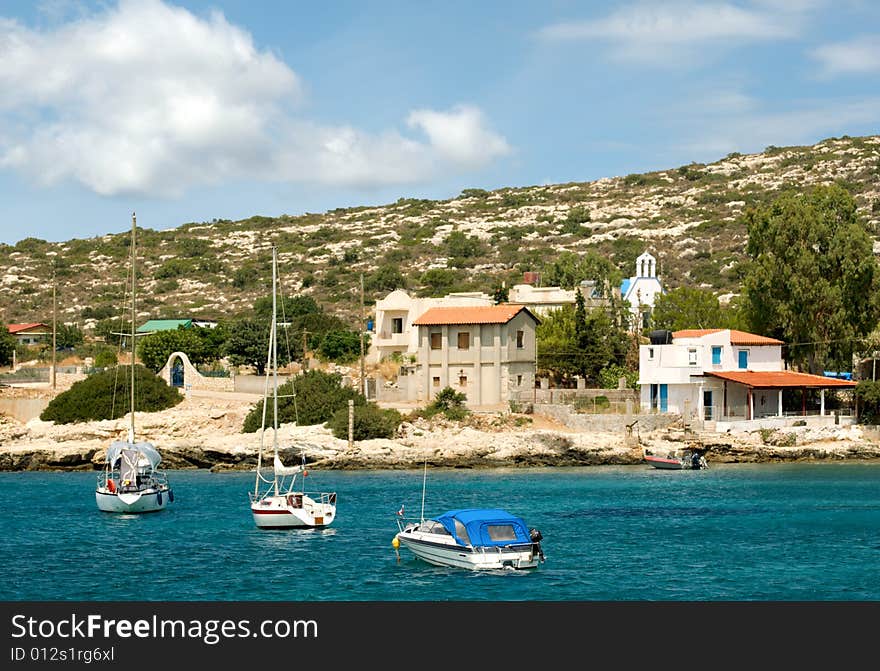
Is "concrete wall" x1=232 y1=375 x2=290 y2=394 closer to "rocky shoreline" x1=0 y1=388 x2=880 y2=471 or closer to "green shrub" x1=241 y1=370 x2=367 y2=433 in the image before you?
"green shrub" x1=241 y1=370 x2=367 y2=433

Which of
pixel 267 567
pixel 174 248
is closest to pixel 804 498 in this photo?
pixel 267 567

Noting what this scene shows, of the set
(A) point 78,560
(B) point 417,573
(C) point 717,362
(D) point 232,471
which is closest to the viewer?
(B) point 417,573

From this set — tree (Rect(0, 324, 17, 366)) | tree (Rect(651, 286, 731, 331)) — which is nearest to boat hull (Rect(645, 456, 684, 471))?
tree (Rect(651, 286, 731, 331))

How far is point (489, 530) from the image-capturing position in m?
40.9

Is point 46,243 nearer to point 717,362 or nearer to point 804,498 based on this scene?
point 717,362

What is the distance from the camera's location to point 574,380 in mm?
88000

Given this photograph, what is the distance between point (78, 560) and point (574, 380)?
4914 centimetres

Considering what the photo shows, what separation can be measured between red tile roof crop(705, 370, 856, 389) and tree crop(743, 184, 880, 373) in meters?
3.12

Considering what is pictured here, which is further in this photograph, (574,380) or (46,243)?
(46,243)

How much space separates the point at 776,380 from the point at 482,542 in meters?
43.5

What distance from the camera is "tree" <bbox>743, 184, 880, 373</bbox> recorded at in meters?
82.6

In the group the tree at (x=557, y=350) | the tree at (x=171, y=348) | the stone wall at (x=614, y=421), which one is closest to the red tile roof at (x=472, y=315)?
the tree at (x=557, y=350)

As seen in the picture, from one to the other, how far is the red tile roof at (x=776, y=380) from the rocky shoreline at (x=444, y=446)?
2.87m

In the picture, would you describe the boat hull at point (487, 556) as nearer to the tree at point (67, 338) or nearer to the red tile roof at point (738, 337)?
the red tile roof at point (738, 337)
